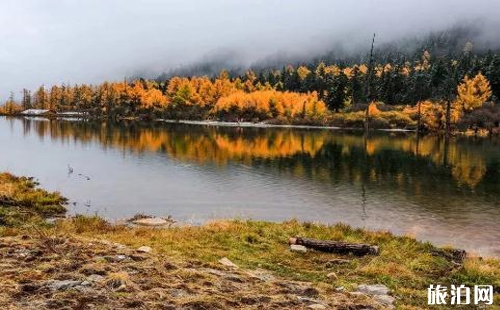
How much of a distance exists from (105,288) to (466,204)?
28.6 m

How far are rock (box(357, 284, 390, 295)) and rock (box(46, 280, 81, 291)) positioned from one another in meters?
7.34

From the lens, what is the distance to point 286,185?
129 feet

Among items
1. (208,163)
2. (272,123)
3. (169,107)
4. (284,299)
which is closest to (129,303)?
(284,299)

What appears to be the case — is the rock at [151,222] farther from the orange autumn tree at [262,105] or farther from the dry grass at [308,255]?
the orange autumn tree at [262,105]

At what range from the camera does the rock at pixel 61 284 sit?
1062 cm

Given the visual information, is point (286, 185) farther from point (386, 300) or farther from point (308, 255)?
point (386, 300)

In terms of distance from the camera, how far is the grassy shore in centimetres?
1054

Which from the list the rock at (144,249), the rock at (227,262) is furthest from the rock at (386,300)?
the rock at (144,249)

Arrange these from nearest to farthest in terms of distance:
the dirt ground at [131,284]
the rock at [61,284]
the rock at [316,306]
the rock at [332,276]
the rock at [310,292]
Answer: the dirt ground at [131,284] → the rock at [61,284] → the rock at [316,306] → the rock at [310,292] → the rock at [332,276]

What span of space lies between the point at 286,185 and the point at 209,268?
1017 inches

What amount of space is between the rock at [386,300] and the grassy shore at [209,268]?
0.18 m

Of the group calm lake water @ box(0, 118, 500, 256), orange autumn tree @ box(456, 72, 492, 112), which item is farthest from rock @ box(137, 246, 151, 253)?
orange autumn tree @ box(456, 72, 492, 112)

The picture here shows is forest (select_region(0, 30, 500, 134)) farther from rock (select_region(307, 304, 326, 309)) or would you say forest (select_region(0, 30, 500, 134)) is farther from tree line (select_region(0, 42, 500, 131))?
rock (select_region(307, 304, 326, 309))

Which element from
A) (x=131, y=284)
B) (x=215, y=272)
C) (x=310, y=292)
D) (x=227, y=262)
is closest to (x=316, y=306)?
(x=310, y=292)
